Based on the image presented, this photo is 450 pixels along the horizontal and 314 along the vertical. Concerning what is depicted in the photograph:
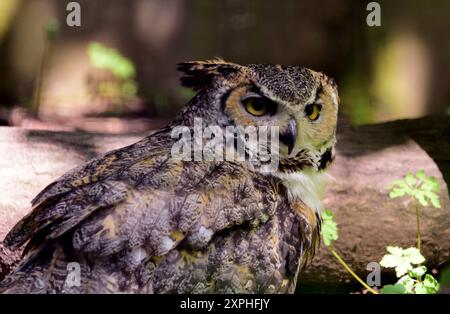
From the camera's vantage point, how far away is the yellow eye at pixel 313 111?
10.5 ft

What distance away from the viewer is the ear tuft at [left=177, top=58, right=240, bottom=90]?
3240 mm

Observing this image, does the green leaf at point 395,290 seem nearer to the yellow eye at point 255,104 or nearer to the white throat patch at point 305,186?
the white throat patch at point 305,186

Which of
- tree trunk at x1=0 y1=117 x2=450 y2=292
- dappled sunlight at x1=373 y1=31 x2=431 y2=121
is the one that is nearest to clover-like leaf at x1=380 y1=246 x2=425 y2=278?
tree trunk at x1=0 y1=117 x2=450 y2=292

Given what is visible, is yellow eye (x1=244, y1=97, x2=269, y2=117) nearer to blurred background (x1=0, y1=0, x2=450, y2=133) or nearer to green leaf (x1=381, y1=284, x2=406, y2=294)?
green leaf (x1=381, y1=284, x2=406, y2=294)

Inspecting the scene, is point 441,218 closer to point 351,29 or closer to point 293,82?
point 293,82

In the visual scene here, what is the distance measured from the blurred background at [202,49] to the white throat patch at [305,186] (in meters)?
3.66

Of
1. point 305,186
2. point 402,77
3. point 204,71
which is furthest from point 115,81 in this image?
point 305,186

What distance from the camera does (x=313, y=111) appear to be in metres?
3.25

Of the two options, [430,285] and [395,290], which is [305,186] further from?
[430,285]

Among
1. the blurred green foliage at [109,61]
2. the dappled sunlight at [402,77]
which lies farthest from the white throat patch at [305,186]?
the dappled sunlight at [402,77]

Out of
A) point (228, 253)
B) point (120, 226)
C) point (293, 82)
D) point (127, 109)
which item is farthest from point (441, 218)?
point (127, 109)

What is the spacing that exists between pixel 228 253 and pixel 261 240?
0.18m

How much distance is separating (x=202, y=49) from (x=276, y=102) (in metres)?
4.64

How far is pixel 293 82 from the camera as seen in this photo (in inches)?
123
